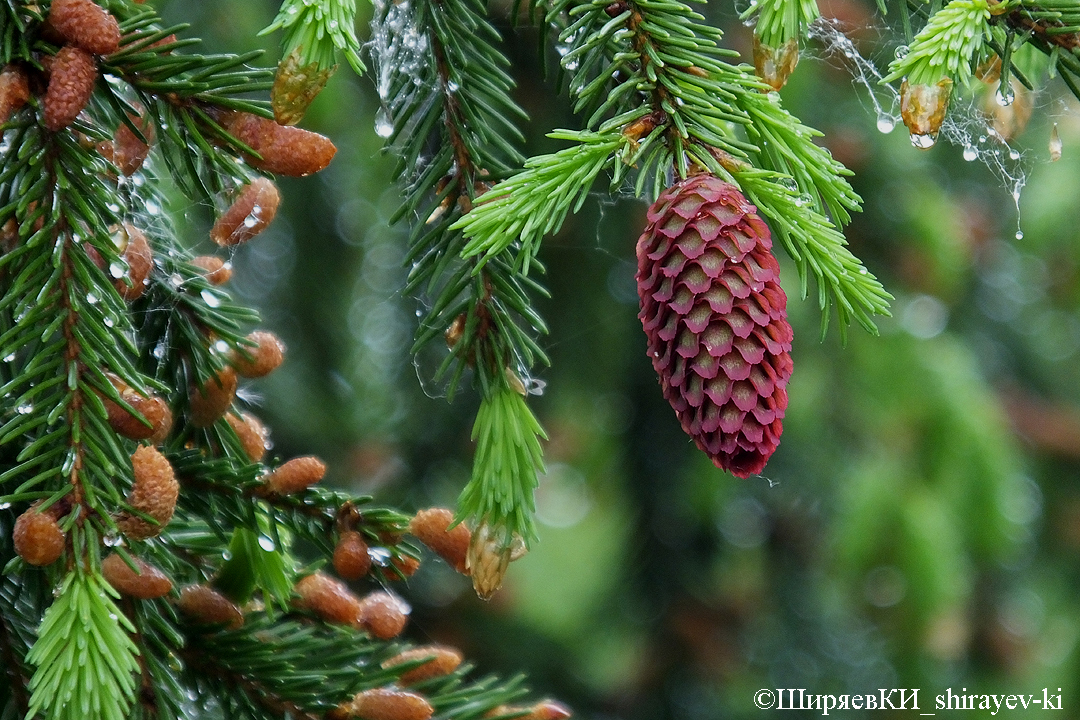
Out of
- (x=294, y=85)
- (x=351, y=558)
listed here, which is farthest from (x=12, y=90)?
(x=351, y=558)

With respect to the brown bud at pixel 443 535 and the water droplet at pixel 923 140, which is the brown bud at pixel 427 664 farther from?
the water droplet at pixel 923 140

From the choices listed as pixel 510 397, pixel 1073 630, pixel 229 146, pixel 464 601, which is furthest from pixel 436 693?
pixel 1073 630

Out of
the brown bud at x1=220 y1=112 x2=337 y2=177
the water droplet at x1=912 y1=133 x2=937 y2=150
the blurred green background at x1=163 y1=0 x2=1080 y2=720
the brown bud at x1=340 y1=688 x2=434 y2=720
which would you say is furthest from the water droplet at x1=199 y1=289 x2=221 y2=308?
the blurred green background at x1=163 y1=0 x2=1080 y2=720

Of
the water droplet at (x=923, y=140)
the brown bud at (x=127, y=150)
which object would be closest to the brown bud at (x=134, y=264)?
the brown bud at (x=127, y=150)

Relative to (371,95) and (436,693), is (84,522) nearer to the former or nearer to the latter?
(436,693)

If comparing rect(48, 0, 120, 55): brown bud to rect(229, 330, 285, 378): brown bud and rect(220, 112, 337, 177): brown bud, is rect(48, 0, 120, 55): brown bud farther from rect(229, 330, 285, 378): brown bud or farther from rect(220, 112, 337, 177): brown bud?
rect(229, 330, 285, 378): brown bud

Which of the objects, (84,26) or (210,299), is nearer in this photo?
(84,26)

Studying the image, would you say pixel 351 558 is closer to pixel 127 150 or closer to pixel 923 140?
pixel 127 150
